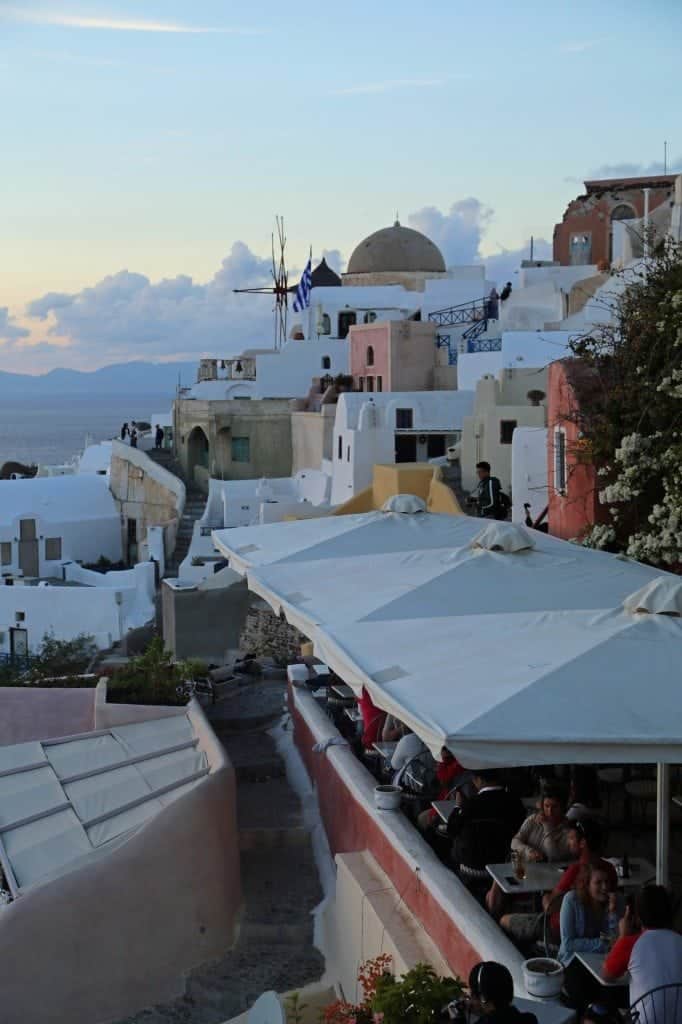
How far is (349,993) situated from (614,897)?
102 inches

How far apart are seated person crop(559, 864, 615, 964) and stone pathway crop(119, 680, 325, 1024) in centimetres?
302

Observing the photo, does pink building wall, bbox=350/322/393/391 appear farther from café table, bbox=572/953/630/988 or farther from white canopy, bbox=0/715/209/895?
café table, bbox=572/953/630/988

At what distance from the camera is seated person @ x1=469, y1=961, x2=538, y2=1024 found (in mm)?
4605

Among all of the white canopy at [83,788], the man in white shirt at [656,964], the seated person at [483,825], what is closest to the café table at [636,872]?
the seated person at [483,825]

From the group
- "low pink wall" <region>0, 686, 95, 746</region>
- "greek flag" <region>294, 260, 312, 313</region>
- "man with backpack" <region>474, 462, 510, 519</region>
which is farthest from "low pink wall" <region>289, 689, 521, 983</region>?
"greek flag" <region>294, 260, 312, 313</region>

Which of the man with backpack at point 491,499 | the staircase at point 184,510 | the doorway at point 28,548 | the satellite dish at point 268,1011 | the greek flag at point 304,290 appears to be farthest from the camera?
the greek flag at point 304,290

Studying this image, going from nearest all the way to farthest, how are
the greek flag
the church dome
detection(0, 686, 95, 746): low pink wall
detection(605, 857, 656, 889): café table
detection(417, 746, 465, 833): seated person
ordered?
detection(605, 857, 656, 889): café table < detection(417, 746, 465, 833): seated person < detection(0, 686, 95, 746): low pink wall < the greek flag < the church dome

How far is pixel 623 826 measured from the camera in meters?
7.61

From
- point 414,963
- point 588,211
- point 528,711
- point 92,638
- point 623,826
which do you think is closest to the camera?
point 528,711

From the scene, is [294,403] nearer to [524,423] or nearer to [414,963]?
[524,423]

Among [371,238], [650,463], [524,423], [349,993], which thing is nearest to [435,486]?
[524,423]

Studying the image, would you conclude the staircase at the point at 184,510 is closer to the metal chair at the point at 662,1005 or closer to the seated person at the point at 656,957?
the seated person at the point at 656,957

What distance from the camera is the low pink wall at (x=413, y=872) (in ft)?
19.6

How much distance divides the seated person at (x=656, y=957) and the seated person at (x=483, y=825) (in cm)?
182
